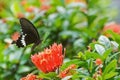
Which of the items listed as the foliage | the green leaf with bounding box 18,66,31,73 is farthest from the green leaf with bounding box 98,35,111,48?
the green leaf with bounding box 18,66,31,73

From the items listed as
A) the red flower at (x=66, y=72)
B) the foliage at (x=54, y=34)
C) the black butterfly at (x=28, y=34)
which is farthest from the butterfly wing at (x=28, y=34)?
the red flower at (x=66, y=72)

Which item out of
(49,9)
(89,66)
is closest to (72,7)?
(49,9)

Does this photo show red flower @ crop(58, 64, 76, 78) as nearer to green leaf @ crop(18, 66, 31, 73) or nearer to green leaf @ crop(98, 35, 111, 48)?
green leaf @ crop(98, 35, 111, 48)

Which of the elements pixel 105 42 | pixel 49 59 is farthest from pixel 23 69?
pixel 49 59

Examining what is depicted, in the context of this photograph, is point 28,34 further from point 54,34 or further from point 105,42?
→ point 54,34

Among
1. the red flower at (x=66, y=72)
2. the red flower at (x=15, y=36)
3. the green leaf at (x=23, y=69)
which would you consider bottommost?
the red flower at (x=66, y=72)

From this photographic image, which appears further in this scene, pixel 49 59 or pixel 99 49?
pixel 99 49

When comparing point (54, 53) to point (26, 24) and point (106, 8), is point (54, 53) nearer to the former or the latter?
point (26, 24)

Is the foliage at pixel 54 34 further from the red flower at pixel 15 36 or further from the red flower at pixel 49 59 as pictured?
the red flower at pixel 49 59
